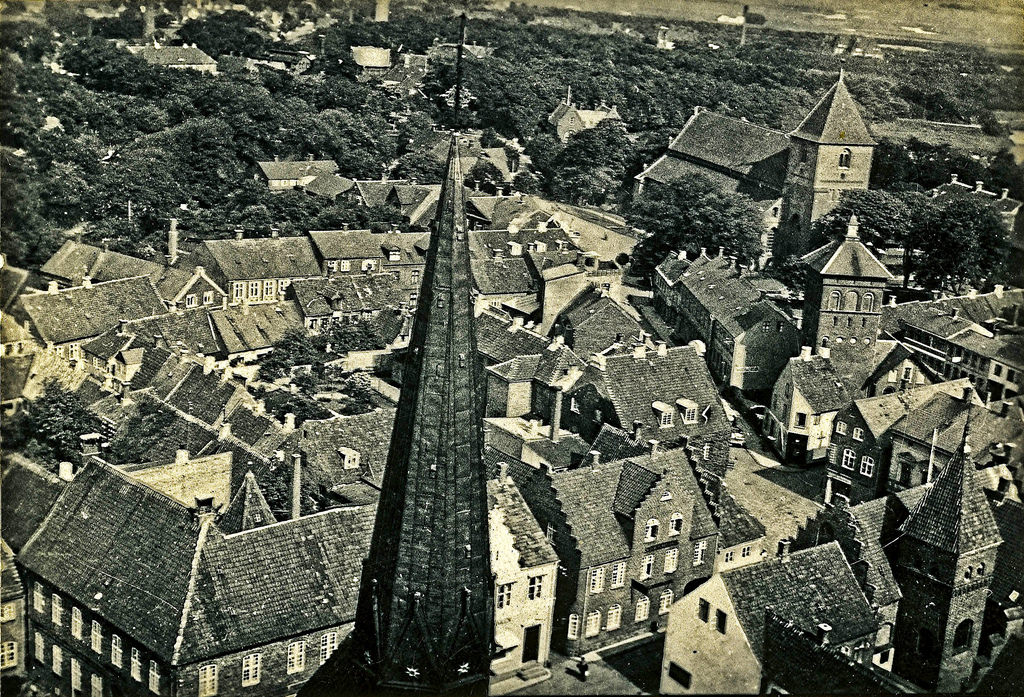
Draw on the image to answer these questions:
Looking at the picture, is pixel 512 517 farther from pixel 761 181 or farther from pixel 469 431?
pixel 761 181

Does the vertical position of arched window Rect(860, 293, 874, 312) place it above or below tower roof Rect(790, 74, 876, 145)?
below

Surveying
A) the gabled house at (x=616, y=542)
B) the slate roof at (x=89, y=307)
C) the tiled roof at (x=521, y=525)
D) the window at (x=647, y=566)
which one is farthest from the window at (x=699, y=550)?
the slate roof at (x=89, y=307)

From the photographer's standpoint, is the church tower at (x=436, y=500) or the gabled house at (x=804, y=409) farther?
the gabled house at (x=804, y=409)

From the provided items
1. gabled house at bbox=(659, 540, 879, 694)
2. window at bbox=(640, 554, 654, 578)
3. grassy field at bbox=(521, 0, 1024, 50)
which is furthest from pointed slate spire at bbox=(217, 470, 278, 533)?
grassy field at bbox=(521, 0, 1024, 50)

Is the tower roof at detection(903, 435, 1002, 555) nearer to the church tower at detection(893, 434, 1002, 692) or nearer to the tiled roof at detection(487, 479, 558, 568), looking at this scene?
the church tower at detection(893, 434, 1002, 692)

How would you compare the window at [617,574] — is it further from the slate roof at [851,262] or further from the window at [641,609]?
the slate roof at [851,262]

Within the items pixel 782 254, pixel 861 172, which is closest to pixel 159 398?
pixel 782 254
